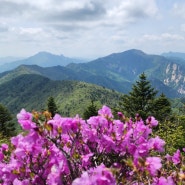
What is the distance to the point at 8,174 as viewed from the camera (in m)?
4.01

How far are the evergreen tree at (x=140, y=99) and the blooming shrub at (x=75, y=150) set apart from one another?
44661 millimetres

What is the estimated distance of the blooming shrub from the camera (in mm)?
3664

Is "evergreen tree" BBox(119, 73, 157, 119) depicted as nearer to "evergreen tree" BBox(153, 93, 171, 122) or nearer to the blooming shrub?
"evergreen tree" BBox(153, 93, 171, 122)

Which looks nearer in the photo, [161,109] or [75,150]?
[75,150]

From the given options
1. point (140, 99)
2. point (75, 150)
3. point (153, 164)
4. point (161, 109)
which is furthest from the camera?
point (161, 109)

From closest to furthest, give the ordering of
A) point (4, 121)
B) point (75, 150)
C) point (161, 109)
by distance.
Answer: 1. point (75, 150)
2. point (161, 109)
3. point (4, 121)

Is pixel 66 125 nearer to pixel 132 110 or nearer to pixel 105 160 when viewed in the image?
pixel 105 160

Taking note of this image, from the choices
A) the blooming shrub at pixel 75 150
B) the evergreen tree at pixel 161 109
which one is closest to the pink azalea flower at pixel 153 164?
the blooming shrub at pixel 75 150

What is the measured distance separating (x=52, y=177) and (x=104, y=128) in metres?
1.06

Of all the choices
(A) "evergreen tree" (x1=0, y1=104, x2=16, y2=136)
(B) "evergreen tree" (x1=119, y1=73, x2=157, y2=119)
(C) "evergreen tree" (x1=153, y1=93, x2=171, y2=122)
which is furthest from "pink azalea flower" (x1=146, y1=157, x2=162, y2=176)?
(A) "evergreen tree" (x1=0, y1=104, x2=16, y2=136)

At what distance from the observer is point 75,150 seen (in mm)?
4082

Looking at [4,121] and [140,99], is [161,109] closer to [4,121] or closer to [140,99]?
[140,99]

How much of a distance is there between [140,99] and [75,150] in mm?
45201

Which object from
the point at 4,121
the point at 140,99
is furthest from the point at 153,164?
the point at 4,121
